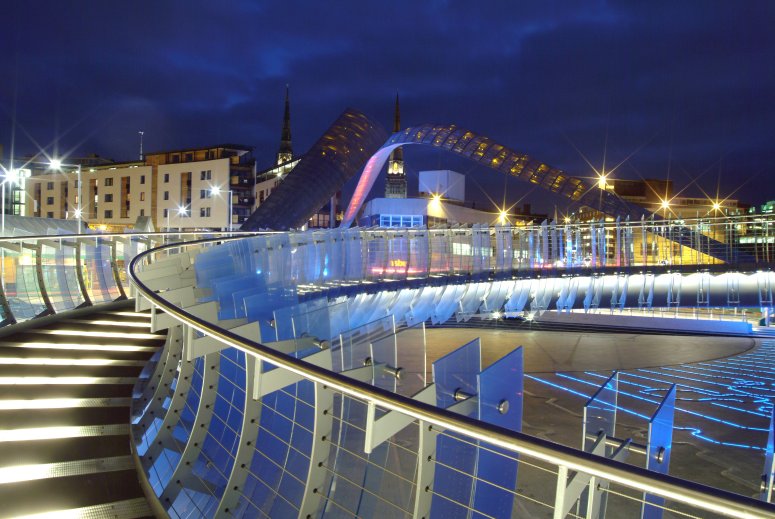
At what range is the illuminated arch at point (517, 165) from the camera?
4606 cm

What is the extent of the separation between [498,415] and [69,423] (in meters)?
3.38

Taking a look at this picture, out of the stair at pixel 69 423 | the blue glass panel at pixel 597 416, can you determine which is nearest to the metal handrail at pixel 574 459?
the blue glass panel at pixel 597 416

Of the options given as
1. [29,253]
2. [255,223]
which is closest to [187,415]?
[29,253]

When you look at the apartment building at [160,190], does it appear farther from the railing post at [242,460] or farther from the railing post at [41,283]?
the railing post at [242,460]

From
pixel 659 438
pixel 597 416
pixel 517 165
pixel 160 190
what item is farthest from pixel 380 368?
pixel 160 190

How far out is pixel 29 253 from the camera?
30.7 feet

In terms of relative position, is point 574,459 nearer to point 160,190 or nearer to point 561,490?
point 561,490

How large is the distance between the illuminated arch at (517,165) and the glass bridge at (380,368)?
1176 inches

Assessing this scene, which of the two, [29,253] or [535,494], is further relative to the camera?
[29,253]

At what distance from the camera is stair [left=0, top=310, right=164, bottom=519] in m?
3.59

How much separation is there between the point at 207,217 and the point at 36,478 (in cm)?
5559

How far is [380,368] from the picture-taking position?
3.13 meters

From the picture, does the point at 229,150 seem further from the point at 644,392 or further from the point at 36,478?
A: the point at 36,478

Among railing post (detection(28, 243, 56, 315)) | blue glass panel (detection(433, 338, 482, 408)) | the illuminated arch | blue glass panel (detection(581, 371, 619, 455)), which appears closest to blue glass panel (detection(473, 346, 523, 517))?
blue glass panel (detection(433, 338, 482, 408))
